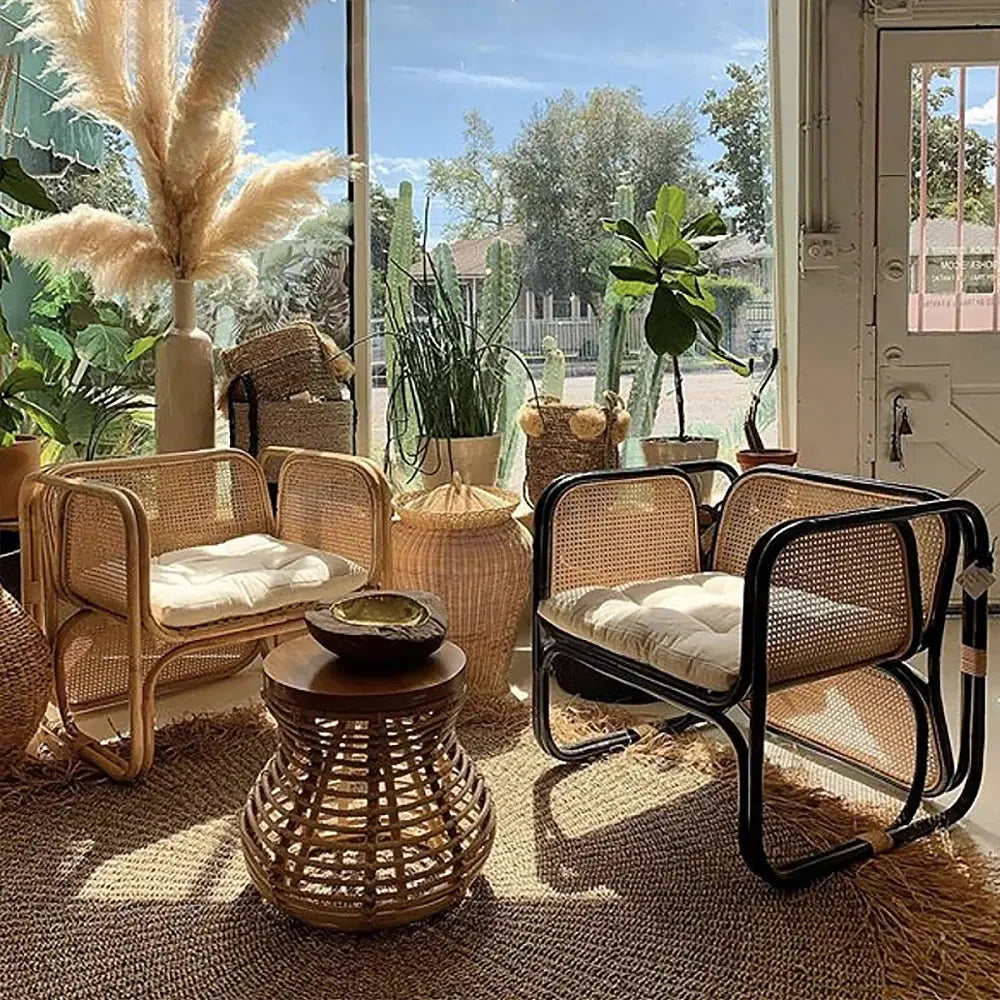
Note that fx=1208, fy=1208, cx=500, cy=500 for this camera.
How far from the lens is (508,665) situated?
9.91ft

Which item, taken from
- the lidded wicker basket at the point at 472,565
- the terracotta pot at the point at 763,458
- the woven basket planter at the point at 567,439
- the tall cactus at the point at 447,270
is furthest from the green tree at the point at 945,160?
the lidded wicker basket at the point at 472,565

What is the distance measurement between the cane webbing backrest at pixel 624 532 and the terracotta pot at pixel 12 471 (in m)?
1.35

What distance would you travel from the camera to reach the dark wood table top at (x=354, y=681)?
1.81m

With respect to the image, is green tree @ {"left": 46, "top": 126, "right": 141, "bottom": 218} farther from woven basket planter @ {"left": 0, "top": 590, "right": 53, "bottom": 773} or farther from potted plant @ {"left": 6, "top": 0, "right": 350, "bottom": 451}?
woven basket planter @ {"left": 0, "top": 590, "right": 53, "bottom": 773}

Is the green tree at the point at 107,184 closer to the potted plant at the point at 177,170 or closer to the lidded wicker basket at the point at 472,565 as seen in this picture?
the potted plant at the point at 177,170

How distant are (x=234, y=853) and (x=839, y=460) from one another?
2261mm

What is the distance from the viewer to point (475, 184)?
3732mm

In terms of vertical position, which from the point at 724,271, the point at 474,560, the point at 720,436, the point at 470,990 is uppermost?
the point at 724,271

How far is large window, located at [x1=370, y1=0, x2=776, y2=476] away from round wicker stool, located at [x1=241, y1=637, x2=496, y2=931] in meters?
1.98

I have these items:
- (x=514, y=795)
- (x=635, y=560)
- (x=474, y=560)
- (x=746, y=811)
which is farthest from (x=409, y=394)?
(x=746, y=811)

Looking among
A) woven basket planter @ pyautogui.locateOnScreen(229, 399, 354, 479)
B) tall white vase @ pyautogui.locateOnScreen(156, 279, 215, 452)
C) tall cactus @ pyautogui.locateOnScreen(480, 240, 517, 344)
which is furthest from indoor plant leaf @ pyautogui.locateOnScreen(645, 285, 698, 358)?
tall white vase @ pyautogui.locateOnScreen(156, 279, 215, 452)

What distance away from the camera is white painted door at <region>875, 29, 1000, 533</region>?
3.48m

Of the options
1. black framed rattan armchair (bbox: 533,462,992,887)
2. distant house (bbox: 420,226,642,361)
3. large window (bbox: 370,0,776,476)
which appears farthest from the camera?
distant house (bbox: 420,226,642,361)

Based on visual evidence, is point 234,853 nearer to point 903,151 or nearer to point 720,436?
point 720,436
